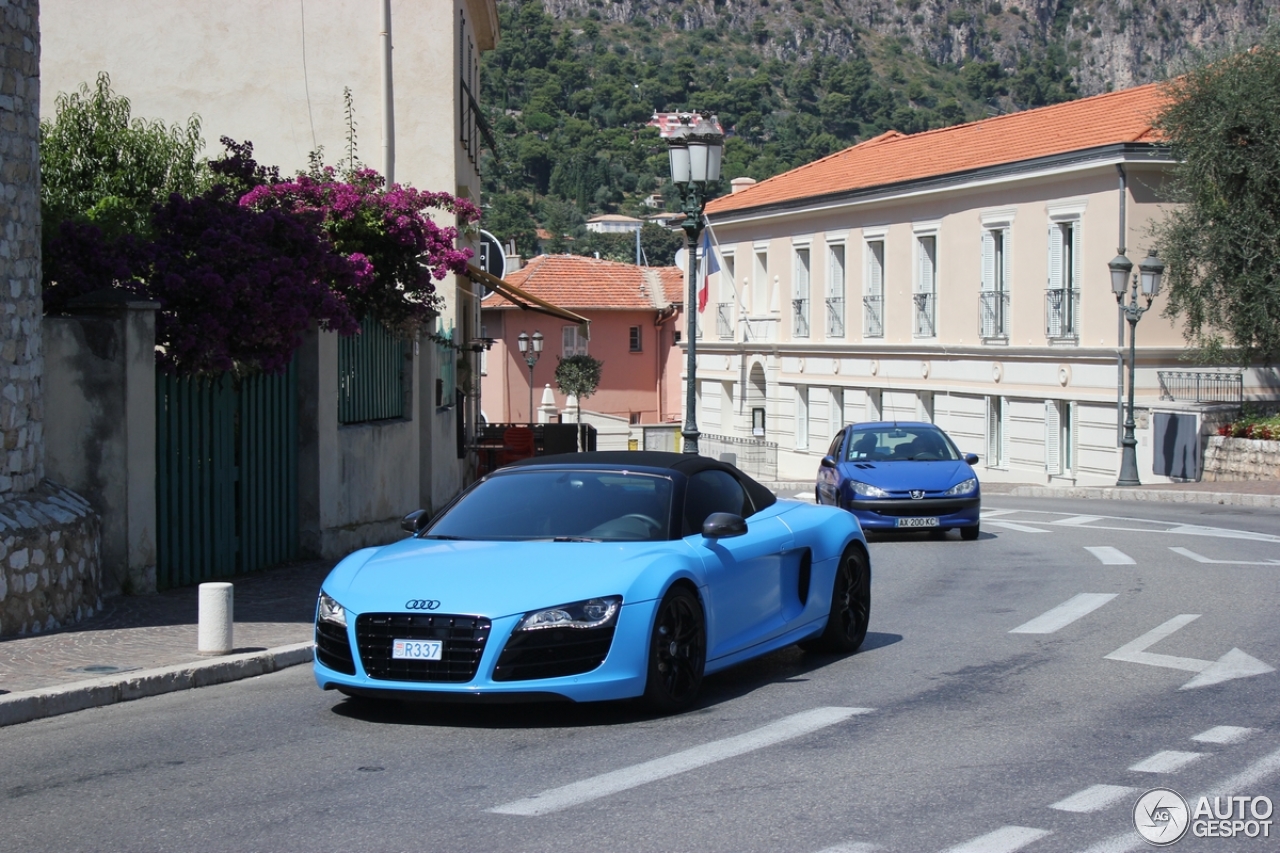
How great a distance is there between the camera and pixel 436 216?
2533cm

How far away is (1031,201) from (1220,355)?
744 centimetres

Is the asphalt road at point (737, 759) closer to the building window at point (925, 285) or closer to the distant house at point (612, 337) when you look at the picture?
the building window at point (925, 285)

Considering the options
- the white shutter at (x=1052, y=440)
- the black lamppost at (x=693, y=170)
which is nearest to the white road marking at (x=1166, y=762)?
the black lamppost at (x=693, y=170)

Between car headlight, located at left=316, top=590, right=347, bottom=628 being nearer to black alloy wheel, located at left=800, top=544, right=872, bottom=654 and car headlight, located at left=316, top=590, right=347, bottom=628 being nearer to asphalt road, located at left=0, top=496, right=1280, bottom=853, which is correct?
asphalt road, located at left=0, top=496, right=1280, bottom=853

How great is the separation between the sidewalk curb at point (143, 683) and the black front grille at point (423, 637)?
1.89 metres

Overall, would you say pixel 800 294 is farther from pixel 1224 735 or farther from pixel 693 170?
pixel 1224 735

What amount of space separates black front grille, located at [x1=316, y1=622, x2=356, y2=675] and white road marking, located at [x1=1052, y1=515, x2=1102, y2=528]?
1603 cm

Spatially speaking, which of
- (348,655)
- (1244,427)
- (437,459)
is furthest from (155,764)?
(1244,427)

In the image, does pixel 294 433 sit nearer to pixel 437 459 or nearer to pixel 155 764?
pixel 437 459

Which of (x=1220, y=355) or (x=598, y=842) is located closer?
(x=598, y=842)

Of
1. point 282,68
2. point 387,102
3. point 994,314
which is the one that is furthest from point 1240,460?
point 282,68

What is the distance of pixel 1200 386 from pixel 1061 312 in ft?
13.8

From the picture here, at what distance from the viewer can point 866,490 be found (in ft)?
63.4

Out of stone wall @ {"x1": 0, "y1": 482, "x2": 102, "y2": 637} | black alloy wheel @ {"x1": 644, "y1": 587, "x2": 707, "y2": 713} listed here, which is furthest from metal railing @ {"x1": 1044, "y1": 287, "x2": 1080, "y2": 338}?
black alloy wheel @ {"x1": 644, "y1": 587, "x2": 707, "y2": 713}
